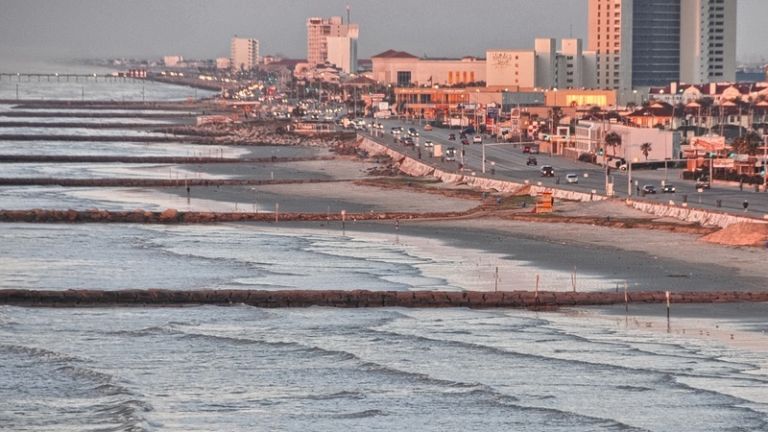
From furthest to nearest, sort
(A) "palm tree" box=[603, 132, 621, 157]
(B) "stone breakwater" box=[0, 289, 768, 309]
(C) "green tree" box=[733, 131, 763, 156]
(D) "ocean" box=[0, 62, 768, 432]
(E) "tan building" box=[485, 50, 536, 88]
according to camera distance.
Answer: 1. (E) "tan building" box=[485, 50, 536, 88]
2. (A) "palm tree" box=[603, 132, 621, 157]
3. (C) "green tree" box=[733, 131, 763, 156]
4. (B) "stone breakwater" box=[0, 289, 768, 309]
5. (D) "ocean" box=[0, 62, 768, 432]

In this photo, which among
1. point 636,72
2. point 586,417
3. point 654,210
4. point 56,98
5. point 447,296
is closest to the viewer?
point 586,417

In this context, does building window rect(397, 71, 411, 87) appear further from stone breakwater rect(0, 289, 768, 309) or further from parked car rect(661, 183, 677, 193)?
stone breakwater rect(0, 289, 768, 309)

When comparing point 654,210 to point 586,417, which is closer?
point 586,417

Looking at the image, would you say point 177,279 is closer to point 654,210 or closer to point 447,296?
point 447,296

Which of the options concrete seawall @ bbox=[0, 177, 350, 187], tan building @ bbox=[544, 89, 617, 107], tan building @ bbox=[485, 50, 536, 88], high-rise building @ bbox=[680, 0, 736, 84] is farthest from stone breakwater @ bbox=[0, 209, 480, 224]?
high-rise building @ bbox=[680, 0, 736, 84]

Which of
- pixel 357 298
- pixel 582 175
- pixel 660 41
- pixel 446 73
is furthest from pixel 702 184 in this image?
pixel 446 73

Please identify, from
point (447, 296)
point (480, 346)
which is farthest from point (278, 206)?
point (480, 346)

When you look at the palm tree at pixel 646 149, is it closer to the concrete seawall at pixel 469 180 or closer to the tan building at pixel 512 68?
the concrete seawall at pixel 469 180
